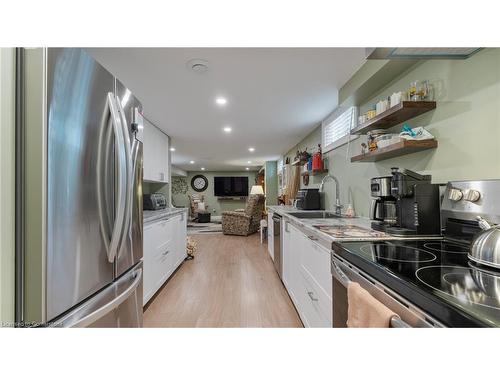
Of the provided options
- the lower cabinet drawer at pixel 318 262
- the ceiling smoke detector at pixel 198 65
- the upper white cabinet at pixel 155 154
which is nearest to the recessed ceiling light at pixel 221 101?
the ceiling smoke detector at pixel 198 65

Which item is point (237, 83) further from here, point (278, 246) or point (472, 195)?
point (278, 246)

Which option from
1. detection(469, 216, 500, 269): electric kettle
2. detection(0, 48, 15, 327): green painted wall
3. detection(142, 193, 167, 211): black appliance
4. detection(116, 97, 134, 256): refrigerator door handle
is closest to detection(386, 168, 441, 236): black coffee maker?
detection(469, 216, 500, 269): electric kettle

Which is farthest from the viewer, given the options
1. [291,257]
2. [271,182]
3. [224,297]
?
[271,182]

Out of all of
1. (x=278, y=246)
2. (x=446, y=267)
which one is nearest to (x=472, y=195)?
(x=446, y=267)

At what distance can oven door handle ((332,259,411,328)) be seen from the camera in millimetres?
620

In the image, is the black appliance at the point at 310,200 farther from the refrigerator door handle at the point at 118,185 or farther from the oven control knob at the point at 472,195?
the refrigerator door handle at the point at 118,185

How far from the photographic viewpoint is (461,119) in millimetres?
1195

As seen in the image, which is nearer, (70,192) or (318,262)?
(70,192)

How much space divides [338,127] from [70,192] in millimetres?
2839

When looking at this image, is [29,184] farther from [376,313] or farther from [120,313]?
[376,313]

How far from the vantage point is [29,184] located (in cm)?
70
